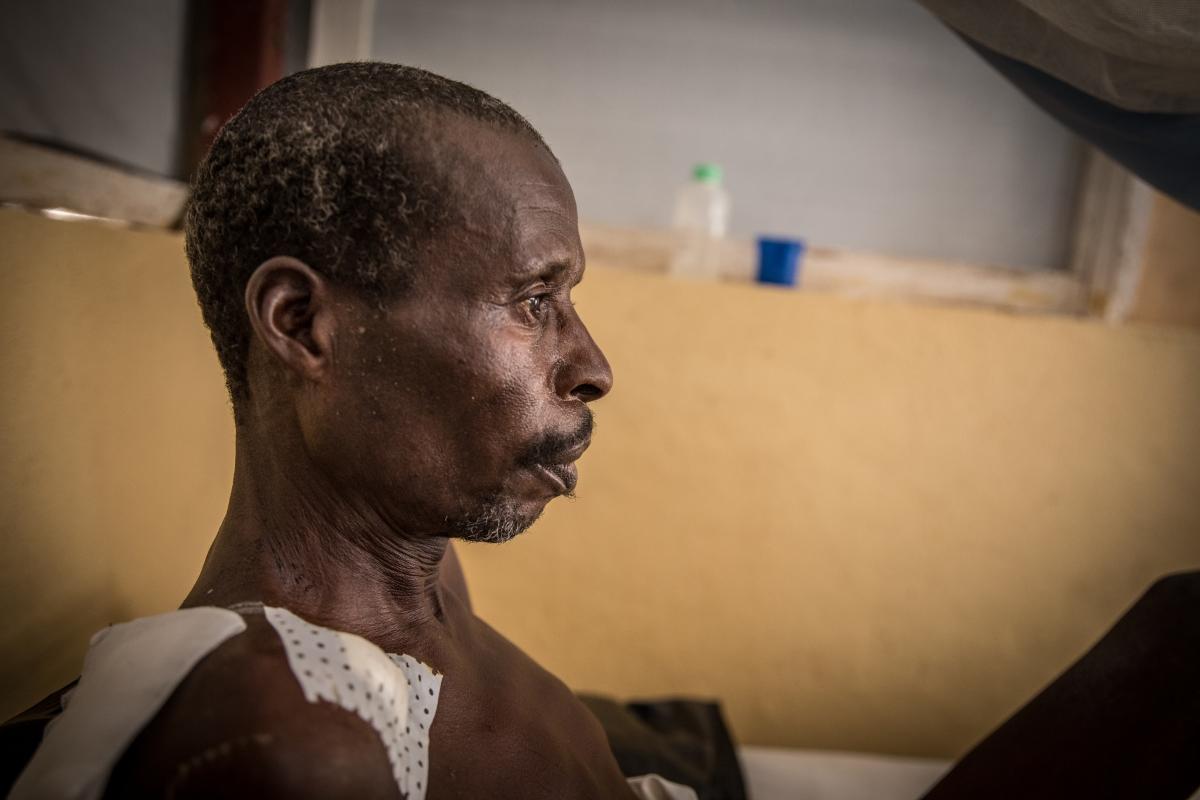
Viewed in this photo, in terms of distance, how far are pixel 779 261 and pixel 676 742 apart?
3.30 feet

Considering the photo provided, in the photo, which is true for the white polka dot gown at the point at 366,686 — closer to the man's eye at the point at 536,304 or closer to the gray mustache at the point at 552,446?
the gray mustache at the point at 552,446

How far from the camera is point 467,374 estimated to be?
0.85m

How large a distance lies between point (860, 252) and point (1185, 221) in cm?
70

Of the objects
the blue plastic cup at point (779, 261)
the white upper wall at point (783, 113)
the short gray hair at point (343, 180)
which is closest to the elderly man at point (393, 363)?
the short gray hair at point (343, 180)

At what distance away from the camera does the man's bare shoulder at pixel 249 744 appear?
1.98 feet

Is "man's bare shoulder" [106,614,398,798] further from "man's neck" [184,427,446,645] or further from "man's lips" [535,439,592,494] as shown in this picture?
"man's lips" [535,439,592,494]

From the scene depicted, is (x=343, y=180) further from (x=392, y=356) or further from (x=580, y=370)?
(x=580, y=370)

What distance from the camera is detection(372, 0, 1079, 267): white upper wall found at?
2162 mm

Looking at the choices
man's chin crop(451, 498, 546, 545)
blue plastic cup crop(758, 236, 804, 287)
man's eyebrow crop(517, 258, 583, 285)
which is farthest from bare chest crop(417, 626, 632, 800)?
blue plastic cup crop(758, 236, 804, 287)

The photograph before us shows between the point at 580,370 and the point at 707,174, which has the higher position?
the point at 707,174

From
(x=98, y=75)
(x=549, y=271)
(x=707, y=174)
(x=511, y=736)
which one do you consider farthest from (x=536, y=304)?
(x=707, y=174)

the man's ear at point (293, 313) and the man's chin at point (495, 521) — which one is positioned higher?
the man's ear at point (293, 313)

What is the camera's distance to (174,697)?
66 centimetres

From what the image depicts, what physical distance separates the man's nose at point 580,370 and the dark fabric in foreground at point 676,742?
2.02 feet
